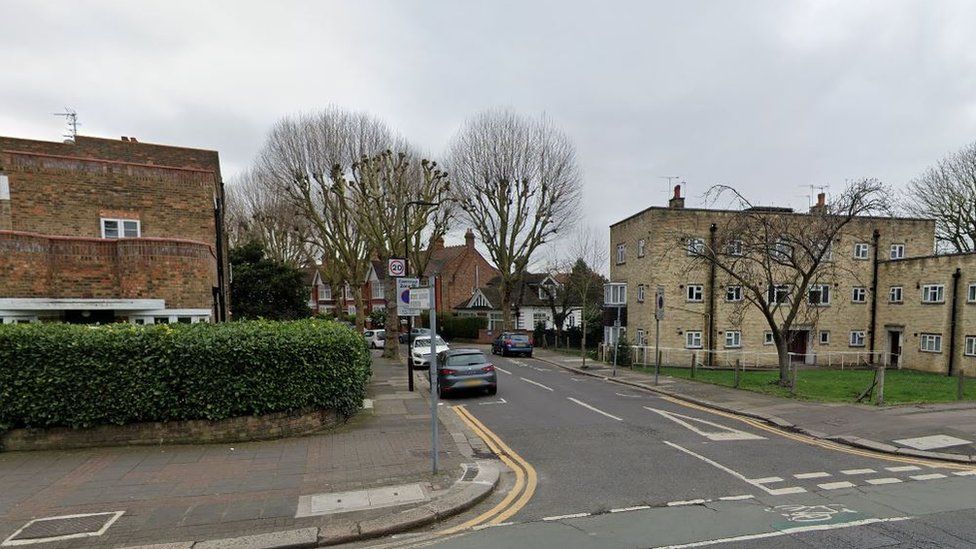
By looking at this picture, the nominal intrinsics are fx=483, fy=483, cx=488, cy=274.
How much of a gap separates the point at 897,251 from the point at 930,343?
555 cm

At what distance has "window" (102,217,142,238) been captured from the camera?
559 inches

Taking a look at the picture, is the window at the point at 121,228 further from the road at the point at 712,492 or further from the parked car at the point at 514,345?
the parked car at the point at 514,345

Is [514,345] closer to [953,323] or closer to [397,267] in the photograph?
[397,267]

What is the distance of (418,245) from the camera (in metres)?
28.7

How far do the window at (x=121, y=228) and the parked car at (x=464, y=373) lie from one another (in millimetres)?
10001

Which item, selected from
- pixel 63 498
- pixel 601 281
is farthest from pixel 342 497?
pixel 601 281

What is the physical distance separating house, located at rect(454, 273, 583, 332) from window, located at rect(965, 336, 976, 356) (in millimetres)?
23192

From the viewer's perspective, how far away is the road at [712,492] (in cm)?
489

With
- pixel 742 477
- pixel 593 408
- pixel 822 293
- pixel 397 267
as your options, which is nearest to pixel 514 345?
pixel 397 267

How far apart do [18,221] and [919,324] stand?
120 feet

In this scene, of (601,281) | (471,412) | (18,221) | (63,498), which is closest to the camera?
(63,498)

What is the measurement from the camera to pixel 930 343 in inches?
933

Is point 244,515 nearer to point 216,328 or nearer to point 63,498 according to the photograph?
point 63,498

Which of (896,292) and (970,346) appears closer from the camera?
(970,346)
